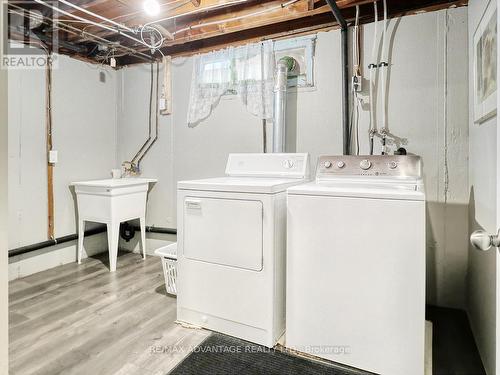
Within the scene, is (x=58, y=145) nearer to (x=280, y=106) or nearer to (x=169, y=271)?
(x=169, y=271)

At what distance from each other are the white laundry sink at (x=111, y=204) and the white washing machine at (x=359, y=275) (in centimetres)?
188

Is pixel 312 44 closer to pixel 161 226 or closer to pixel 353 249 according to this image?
pixel 353 249

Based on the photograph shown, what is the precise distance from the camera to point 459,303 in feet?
7.40

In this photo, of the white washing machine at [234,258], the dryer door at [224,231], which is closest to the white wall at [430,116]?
the white washing machine at [234,258]

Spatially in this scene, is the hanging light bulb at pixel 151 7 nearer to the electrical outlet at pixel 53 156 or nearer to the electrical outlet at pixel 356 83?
the electrical outlet at pixel 53 156

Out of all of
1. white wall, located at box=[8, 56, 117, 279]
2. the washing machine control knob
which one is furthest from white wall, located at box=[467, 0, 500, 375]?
white wall, located at box=[8, 56, 117, 279]

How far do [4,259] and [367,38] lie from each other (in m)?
2.64

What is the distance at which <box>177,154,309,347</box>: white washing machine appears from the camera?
71.4 inches

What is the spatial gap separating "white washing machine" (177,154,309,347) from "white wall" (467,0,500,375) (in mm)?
1009

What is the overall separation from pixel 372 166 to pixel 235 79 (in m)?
1.55

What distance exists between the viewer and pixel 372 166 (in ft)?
6.65

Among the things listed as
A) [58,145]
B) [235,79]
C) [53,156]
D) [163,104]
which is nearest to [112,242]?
[53,156]

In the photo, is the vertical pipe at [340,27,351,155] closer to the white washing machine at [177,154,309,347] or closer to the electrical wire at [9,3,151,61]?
the white washing machine at [177,154,309,347]

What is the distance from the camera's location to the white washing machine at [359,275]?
1.50m
